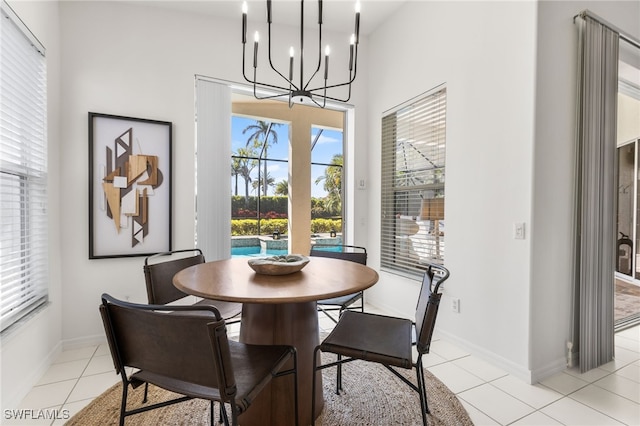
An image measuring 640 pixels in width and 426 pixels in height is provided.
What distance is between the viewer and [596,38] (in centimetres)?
229

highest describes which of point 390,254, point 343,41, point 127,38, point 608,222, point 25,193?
point 343,41

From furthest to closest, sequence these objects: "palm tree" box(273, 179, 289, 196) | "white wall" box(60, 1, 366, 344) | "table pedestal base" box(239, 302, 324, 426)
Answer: "palm tree" box(273, 179, 289, 196) < "white wall" box(60, 1, 366, 344) < "table pedestal base" box(239, 302, 324, 426)

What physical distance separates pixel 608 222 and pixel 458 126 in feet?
4.23

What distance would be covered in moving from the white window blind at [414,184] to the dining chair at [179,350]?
2.25 metres

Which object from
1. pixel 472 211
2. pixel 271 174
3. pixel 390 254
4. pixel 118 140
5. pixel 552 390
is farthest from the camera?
pixel 271 174

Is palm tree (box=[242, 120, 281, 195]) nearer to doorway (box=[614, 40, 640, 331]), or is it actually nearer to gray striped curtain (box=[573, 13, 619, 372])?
doorway (box=[614, 40, 640, 331])

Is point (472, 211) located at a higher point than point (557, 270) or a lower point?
higher

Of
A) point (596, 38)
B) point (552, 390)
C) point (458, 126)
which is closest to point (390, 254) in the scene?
point (458, 126)

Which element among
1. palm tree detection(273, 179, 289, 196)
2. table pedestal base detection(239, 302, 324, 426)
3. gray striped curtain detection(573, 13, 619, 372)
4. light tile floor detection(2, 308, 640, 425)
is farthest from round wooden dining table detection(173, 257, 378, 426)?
palm tree detection(273, 179, 289, 196)

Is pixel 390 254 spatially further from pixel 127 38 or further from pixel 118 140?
pixel 127 38

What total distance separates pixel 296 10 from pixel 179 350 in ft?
10.5

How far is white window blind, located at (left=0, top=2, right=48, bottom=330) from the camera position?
1886 mm

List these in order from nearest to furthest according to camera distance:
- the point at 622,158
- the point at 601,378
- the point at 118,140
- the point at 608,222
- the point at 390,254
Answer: the point at 601,378 < the point at 608,222 < the point at 118,140 < the point at 390,254 < the point at 622,158

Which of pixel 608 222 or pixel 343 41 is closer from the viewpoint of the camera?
pixel 608 222
